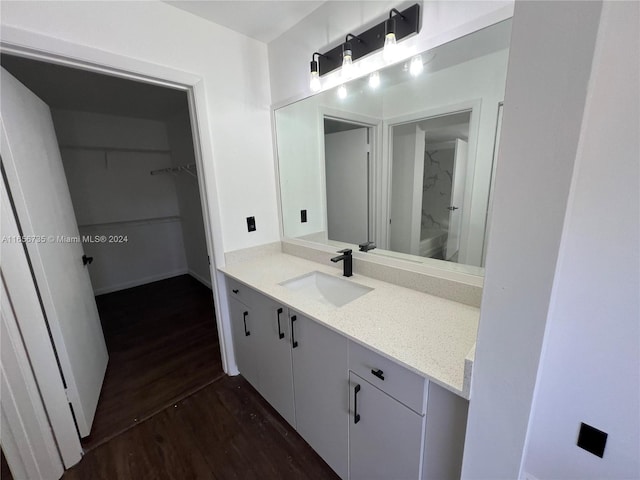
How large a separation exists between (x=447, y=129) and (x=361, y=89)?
0.56 m

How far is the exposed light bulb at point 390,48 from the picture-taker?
1.13 metres

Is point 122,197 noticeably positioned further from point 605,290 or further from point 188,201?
point 605,290

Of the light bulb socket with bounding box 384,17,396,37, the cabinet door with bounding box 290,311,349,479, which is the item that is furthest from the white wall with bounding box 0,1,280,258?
the light bulb socket with bounding box 384,17,396,37

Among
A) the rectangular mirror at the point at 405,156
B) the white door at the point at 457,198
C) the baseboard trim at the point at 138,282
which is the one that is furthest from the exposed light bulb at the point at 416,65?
the baseboard trim at the point at 138,282

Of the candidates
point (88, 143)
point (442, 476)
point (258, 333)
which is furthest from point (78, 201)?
point (442, 476)

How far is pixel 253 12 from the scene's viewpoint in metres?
1.48

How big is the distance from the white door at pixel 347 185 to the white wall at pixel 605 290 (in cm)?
105

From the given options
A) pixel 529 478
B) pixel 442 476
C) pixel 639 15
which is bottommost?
pixel 529 478

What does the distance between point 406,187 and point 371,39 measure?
0.78m

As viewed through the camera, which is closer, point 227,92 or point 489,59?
point 489,59

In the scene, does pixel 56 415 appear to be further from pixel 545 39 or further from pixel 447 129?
pixel 447 129

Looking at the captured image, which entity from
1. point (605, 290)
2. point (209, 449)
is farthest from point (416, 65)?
point (209, 449)

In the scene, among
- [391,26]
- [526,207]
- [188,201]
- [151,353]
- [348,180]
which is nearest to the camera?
[526,207]

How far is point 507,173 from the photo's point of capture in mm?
570
